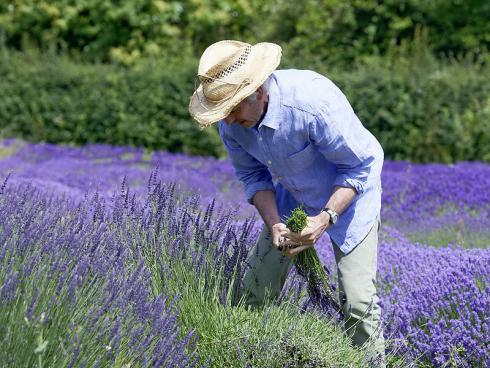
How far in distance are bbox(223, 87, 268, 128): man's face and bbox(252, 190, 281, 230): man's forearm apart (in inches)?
17.0

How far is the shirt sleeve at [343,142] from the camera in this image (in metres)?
3.31

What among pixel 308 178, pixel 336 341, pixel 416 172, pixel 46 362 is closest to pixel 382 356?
pixel 336 341

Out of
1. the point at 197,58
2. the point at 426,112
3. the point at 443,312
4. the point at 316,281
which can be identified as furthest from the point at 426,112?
the point at 316,281

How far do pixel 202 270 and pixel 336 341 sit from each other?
63 centimetres

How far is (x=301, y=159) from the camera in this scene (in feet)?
11.5

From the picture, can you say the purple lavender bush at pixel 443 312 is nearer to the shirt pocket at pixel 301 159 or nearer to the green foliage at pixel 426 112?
the shirt pocket at pixel 301 159

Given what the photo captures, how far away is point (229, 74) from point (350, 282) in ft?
3.21

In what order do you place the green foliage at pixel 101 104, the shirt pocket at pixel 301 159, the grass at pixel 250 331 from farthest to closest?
the green foliage at pixel 101 104
the shirt pocket at pixel 301 159
the grass at pixel 250 331

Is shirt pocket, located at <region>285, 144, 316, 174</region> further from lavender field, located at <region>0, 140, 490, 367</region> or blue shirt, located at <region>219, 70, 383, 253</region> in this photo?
lavender field, located at <region>0, 140, 490, 367</region>

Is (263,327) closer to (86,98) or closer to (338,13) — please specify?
(86,98)

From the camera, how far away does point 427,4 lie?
14633 millimetres

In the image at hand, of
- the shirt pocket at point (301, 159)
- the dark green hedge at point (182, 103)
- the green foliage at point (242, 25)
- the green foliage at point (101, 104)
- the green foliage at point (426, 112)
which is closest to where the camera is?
the shirt pocket at point (301, 159)

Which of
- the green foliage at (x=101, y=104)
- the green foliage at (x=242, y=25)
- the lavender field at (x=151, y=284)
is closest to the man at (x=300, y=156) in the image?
the lavender field at (x=151, y=284)

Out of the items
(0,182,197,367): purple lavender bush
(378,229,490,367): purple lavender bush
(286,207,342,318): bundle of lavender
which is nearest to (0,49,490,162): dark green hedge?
(378,229,490,367): purple lavender bush
